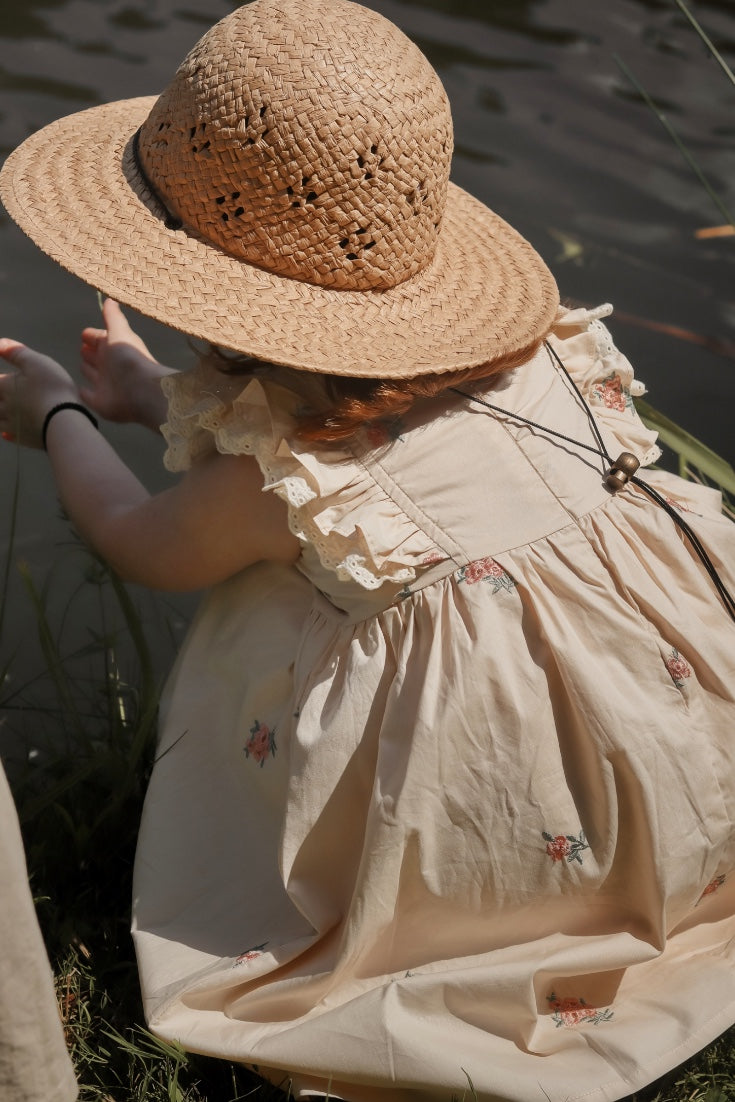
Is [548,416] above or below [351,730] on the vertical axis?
above

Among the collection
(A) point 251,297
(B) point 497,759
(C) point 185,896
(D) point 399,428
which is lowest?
(C) point 185,896

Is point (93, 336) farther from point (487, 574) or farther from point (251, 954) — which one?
point (251, 954)

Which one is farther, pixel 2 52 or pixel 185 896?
pixel 2 52

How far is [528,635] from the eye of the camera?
1338 mm

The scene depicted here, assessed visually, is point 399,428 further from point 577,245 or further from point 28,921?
point 577,245

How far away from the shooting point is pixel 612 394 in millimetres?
1567

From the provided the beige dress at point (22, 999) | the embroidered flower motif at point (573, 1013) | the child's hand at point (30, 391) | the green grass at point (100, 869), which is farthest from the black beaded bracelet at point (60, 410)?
the embroidered flower motif at point (573, 1013)

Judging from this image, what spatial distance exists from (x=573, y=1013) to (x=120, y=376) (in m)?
1.10

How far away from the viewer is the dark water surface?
2643 millimetres

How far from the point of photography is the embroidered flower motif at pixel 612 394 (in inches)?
61.0

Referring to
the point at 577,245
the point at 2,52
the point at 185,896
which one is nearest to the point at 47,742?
the point at 185,896

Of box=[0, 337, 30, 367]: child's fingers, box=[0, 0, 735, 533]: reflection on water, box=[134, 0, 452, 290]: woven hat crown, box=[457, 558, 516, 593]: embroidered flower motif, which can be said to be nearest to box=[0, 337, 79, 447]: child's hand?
box=[0, 337, 30, 367]: child's fingers

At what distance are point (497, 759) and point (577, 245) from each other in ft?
6.41

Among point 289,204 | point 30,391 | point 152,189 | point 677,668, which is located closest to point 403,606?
point 677,668
